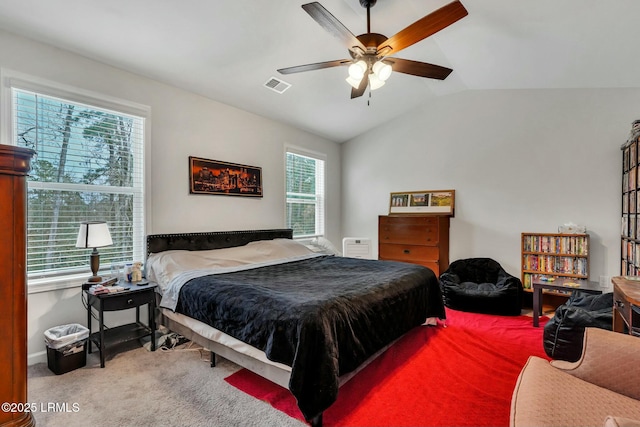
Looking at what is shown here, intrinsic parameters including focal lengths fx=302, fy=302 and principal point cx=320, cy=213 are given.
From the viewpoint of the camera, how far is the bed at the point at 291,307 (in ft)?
5.47

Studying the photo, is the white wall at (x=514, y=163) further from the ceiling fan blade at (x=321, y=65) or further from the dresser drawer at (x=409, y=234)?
the ceiling fan blade at (x=321, y=65)

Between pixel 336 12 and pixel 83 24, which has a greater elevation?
pixel 336 12

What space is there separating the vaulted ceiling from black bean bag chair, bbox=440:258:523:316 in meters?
2.50

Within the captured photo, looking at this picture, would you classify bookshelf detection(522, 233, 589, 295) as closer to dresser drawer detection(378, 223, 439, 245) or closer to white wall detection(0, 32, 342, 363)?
dresser drawer detection(378, 223, 439, 245)

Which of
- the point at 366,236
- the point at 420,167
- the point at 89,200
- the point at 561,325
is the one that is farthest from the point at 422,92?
the point at 89,200

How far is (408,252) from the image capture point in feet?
15.3

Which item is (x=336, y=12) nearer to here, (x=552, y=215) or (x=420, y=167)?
(x=420, y=167)

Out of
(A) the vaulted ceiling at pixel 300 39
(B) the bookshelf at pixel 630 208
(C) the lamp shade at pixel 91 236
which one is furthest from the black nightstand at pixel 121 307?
(B) the bookshelf at pixel 630 208

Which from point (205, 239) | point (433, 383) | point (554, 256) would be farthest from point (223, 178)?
point (554, 256)

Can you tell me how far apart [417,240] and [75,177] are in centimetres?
418

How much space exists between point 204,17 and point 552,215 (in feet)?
15.2

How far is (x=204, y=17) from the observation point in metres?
2.46

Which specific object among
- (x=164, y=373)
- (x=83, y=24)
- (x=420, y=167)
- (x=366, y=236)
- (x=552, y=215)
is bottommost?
(x=164, y=373)

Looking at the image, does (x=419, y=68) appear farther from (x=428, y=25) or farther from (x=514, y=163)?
(x=514, y=163)
